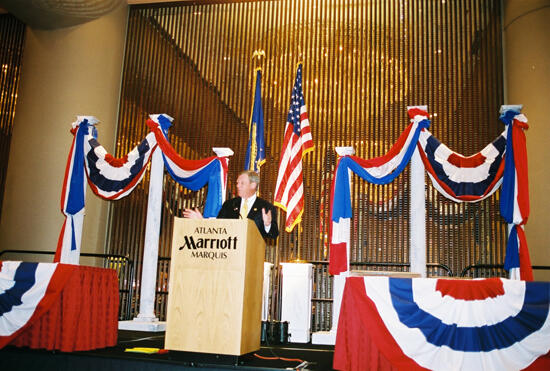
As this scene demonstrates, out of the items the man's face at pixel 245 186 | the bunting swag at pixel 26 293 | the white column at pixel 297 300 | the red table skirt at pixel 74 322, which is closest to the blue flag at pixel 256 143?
the white column at pixel 297 300

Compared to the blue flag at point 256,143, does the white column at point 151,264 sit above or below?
below

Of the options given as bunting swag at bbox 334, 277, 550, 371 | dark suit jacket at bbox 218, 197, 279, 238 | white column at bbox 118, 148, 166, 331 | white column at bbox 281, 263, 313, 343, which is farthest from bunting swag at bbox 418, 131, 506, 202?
white column at bbox 118, 148, 166, 331

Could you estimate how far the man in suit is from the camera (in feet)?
14.8

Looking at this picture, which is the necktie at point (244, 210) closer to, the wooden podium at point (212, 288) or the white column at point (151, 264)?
the wooden podium at point (212, 288)

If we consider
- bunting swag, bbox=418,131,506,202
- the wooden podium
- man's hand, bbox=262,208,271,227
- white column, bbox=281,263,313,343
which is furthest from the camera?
white column, bbox=281,263,313,343

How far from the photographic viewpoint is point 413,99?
27.3 feet

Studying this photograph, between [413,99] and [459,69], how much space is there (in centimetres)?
90

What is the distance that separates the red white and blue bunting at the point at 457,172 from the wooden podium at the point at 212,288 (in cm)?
253

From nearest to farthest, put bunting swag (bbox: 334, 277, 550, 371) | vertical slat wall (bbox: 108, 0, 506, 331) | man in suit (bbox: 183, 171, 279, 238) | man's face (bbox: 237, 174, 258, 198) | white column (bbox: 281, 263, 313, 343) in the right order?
bunting swag (bbox: 334, 277, 550, 371) → man in suit (bbox: 183, 171, 279, 238) → man's face (bbox: 237, 174, 258, 198) → white column (bbox: 281, 263, 313, 343) → vertical slat wall (bbox: 108, 0, 506, 331)

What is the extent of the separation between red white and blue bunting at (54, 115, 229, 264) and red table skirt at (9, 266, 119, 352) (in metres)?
2.56

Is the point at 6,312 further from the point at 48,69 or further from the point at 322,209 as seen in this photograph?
the point at 48,69

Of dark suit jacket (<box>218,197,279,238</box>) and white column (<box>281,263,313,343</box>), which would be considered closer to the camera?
dark suit jacket (<box>218,197,279,238</box>)

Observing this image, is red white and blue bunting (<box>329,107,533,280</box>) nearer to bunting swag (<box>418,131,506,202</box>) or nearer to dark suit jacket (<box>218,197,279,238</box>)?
bunting swag (<box>418,131,506,202</box>)

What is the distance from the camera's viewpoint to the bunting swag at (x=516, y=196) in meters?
5.61
